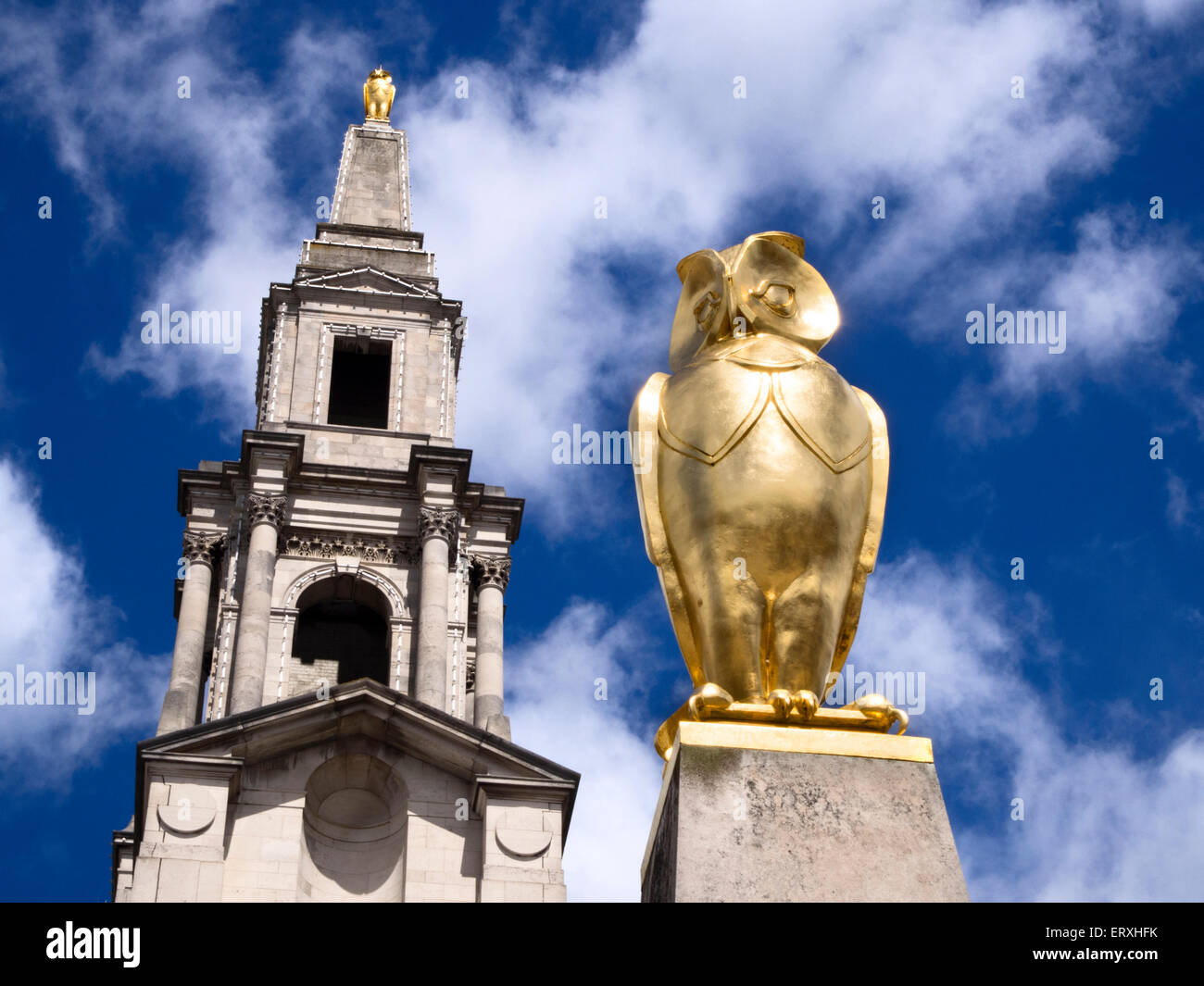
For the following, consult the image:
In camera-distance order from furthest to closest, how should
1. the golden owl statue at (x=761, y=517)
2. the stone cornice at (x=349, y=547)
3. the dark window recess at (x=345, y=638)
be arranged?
the stone cornice at (x=349, y=547) < the dark window recess at (x=345, y=638) < the golden owl statue at (x=761, y=517)

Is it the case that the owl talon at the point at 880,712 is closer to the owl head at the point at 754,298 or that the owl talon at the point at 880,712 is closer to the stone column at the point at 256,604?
the owl head at the point at 754,298

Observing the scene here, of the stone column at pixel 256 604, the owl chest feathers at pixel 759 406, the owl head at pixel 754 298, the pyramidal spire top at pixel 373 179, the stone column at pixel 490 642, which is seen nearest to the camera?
the owl chest feathers at pixel 759 406

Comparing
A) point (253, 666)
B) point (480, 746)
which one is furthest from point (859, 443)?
point (253, 666)

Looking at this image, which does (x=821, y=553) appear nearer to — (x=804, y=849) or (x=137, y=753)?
(x=804, y=849)

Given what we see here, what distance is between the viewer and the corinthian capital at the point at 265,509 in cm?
4594

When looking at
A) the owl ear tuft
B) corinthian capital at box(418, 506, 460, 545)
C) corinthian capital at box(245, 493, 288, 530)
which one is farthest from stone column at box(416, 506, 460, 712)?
the owl ear tuft

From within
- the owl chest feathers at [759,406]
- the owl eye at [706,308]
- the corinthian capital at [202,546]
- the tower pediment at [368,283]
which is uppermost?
the tower pediment at [368,283]

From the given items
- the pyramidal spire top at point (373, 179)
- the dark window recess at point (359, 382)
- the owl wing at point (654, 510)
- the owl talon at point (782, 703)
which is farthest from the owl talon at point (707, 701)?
the pyramidal spire top at point (373, 179)

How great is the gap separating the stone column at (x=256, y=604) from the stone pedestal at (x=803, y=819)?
3384 cm

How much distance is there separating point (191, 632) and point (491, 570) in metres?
7.96

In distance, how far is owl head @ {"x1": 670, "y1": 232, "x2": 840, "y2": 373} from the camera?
968 centimetres
